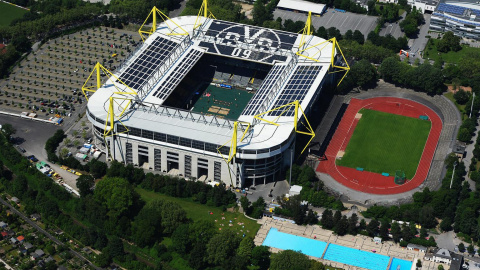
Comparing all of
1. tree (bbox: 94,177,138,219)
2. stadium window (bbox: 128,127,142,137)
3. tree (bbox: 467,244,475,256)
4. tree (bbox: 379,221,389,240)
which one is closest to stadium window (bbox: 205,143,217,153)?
stadium window (bbox: 128,127,142,137)

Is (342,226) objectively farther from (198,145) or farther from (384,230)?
(198,145)

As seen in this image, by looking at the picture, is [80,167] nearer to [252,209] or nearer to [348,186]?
[252,209]

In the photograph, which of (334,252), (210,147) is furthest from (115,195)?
(334,252)

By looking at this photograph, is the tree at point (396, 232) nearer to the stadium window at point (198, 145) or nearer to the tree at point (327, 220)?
the tree at point (327, 220)

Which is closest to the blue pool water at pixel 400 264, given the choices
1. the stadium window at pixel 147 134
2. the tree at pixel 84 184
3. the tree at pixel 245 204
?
the tree at pixel 245 204

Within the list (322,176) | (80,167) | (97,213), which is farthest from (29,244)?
(322,176)
